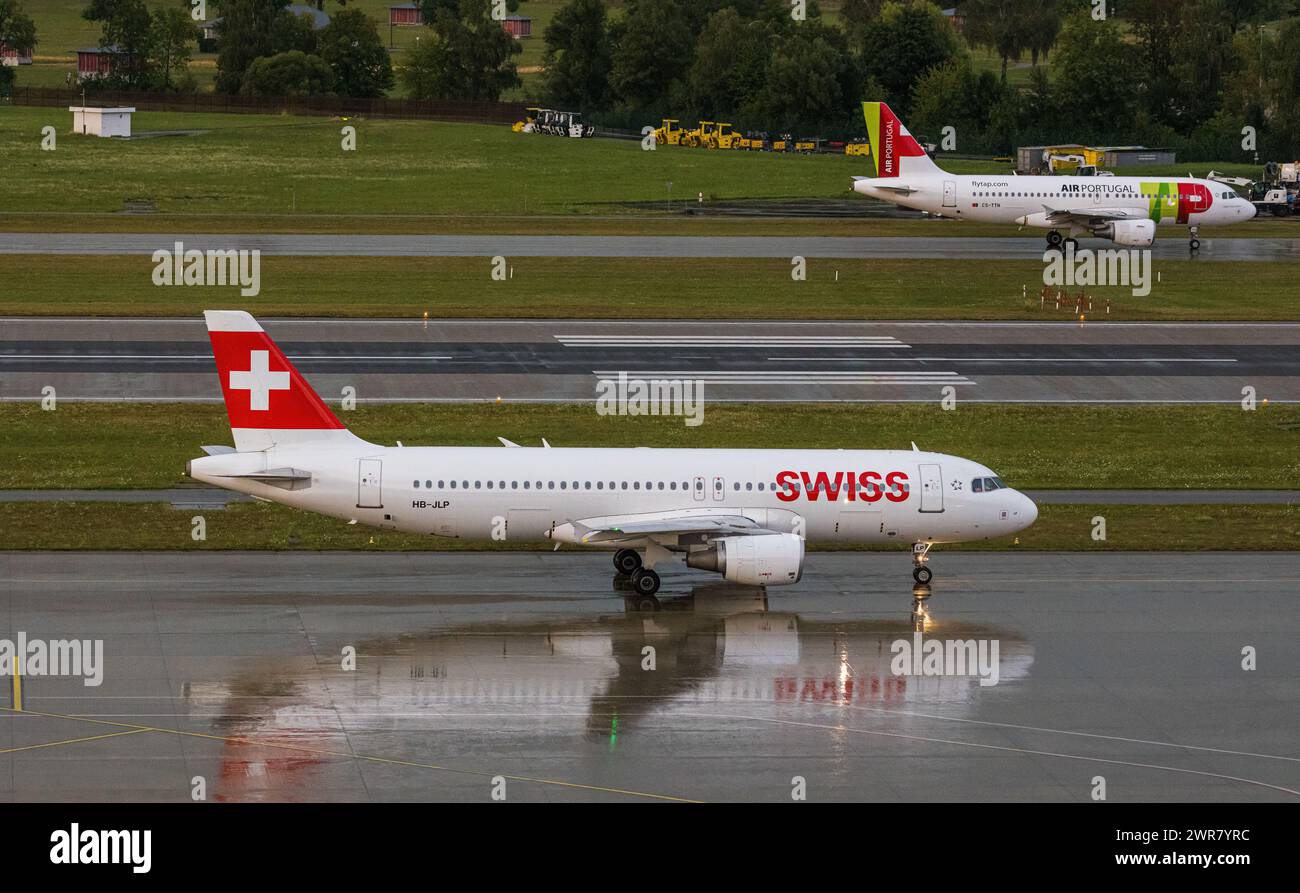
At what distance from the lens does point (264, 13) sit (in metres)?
190

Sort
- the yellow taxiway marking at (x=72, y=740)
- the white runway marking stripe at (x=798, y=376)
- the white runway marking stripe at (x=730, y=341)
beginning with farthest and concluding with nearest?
1. the white runway marking stripe at (x=730, y=341)
2. the white runway marking stripe at (x=798, y=376)
3. the yellow taxiway marking at (x=72, y=740)

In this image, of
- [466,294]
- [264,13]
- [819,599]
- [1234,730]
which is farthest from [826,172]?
[1234,730]

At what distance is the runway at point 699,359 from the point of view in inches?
2603

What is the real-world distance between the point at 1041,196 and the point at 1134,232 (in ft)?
22.8

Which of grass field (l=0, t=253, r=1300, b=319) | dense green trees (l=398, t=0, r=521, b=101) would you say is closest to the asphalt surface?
grass field (l=0, t=253, r=1300, b=319)

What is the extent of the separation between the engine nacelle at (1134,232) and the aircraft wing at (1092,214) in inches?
41.8

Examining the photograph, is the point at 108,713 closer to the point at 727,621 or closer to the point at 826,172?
the point at 727,621

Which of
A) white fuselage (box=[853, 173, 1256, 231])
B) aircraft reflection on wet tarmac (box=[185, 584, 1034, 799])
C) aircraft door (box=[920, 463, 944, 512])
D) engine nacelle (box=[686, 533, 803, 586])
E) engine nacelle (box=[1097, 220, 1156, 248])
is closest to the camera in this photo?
aircraft reflection on wet tarmac (box=[185, 584, 1034, 799])

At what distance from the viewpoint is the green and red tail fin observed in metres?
102

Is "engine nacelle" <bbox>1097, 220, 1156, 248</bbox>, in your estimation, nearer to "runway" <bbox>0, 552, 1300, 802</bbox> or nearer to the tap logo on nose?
"runway" <bbox>0, 552, 1300, 802</bbox>

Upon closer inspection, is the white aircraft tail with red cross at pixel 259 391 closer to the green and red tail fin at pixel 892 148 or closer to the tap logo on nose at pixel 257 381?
the tap logo on nose at pixel 257 381

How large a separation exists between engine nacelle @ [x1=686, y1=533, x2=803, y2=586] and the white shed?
121559mm

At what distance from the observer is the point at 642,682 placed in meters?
36.1

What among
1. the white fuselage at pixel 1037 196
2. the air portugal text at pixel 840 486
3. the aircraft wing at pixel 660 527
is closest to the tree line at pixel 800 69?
the white fuselage at pixel 1037 196
